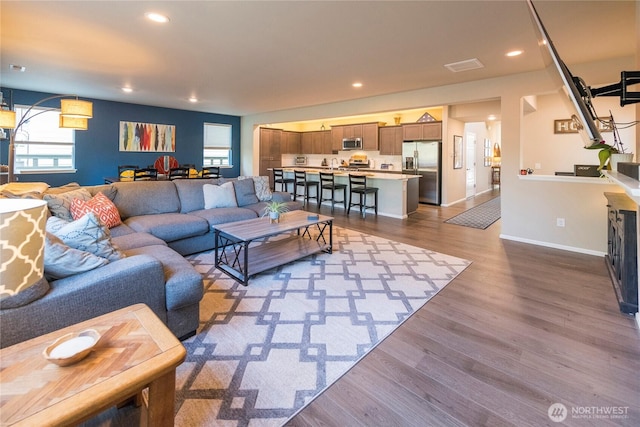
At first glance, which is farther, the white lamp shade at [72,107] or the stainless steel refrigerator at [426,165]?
the stainless steel refrigerator at [426,165]

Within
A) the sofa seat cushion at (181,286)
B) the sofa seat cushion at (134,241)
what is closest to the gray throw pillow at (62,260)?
the sofa seat cushion at (181,286)

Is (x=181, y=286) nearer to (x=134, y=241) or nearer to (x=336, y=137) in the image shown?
(x=134, y=241)

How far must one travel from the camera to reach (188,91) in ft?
20.4

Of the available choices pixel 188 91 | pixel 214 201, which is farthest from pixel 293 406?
pixel 188 91

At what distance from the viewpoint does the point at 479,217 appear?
6531mm

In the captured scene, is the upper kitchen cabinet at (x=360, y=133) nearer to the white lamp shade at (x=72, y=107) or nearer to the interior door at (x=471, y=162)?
the interior door at (x=471, y=162)

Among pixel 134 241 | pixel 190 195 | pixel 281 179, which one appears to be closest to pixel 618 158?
pixel 134 241

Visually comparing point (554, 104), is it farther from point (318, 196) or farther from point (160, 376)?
point (160, 376)

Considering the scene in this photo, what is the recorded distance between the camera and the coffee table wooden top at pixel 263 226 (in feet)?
10.5

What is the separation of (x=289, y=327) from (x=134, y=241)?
1743 millimetres

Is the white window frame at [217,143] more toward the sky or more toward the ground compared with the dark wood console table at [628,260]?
more toward the sky

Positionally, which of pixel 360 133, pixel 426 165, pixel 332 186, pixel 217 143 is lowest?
pixel 332 186

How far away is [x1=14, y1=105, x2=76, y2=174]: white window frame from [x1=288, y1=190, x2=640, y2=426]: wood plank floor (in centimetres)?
785

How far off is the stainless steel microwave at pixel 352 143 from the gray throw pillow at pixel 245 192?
15.9 ft
